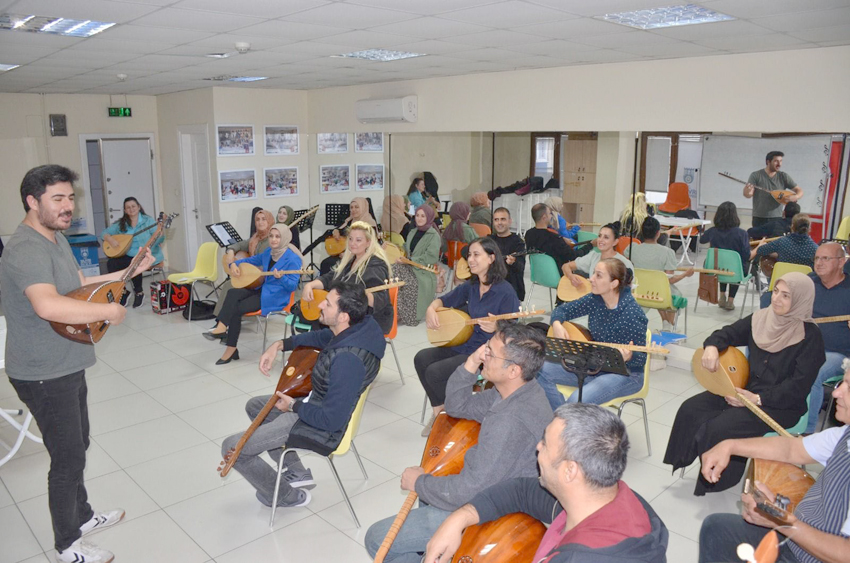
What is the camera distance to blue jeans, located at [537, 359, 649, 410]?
374cm

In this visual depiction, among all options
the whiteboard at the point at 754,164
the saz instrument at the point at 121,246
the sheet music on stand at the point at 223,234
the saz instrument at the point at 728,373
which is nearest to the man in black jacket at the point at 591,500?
the saz instrument at the point at 728,373

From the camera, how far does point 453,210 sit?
727 centimetres

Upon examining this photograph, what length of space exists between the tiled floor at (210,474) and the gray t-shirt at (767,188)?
59.1 inches

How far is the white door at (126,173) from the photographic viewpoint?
930 centimetres

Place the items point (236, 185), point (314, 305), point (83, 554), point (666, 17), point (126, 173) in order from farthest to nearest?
point (126, 173) → point (236, 185) → point (314, 305) → point (666, 17) → point (83, 554)

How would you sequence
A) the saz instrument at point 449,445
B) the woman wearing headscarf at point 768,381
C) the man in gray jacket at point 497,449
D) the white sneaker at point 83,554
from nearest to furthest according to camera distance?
the man in gray jacket at point 497,449
the saz instrument at point 449,445
the white sneaker at point 83,554
the woman wearing headscarf at point 768,381

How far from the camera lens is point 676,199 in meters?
5.41

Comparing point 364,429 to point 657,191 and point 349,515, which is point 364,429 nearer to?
point 349,515

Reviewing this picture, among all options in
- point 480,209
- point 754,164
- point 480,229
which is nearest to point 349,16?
point 754,164

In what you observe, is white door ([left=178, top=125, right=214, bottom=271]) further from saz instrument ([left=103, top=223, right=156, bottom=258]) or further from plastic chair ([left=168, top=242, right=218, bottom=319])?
plastic chair ([left=168, top=242, right=218, bottom=319])

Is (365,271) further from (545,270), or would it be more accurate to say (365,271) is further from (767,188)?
(767,188)

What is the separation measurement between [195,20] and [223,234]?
3638 mm

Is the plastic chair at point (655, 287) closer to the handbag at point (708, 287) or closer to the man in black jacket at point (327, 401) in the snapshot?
the handbag at point (708, 287)

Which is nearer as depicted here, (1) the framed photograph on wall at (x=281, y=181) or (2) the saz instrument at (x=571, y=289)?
(2) the saz instrument at (x=571, y=289)
